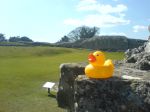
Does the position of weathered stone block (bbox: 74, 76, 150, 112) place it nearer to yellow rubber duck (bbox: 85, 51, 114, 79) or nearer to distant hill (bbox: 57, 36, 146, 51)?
yellow rubber duck (bbox: 85, 51, 114, 79)

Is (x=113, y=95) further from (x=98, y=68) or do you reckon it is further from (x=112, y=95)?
(x=98, y=68)

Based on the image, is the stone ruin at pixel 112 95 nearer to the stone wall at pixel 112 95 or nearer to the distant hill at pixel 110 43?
the stone wall at pixel 112 95

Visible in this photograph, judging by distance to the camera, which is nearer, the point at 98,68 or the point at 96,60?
the point at 98,68

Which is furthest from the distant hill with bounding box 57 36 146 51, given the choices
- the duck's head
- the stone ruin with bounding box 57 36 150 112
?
the stone ruin with bounding box 57 36 150 112

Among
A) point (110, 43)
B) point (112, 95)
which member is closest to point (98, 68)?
point (112, 95)

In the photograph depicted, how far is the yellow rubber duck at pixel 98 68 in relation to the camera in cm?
719

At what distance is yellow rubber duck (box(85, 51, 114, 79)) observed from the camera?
283 inches

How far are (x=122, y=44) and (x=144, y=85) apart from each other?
7616cm

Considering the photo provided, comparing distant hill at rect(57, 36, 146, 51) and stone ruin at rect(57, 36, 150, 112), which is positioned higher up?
stone ruin at rect(57, 36, 150, 112)

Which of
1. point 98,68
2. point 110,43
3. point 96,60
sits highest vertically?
point 96,60

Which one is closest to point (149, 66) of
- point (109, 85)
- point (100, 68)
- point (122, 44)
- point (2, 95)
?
point (100, 68)

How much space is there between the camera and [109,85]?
6758 millimetres

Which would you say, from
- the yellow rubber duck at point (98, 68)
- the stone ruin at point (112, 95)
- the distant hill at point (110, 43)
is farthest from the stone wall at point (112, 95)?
the distant hill at point (110, 43)

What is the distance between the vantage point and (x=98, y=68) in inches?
296
